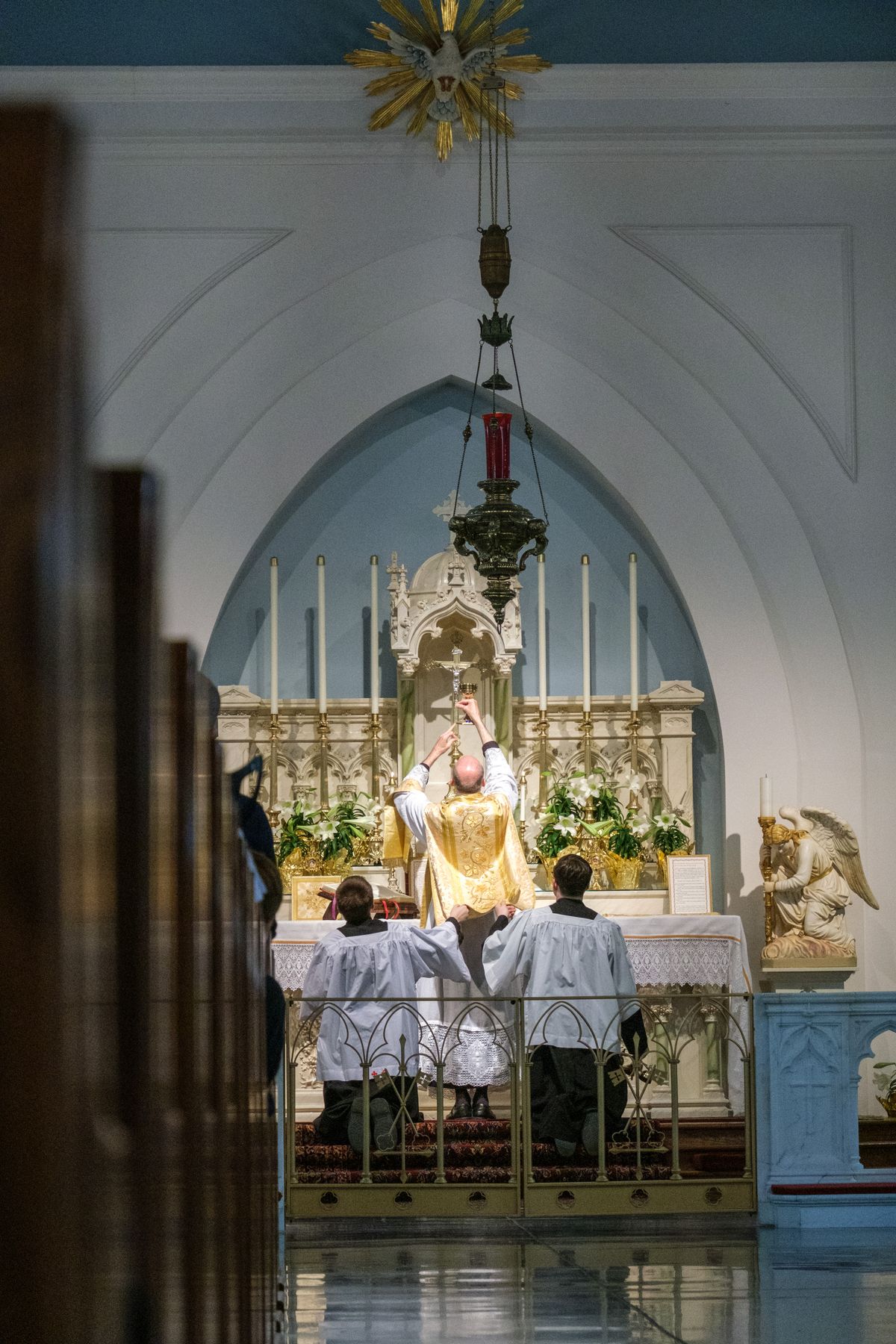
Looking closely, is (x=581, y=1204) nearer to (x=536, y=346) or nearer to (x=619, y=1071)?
(x=619, y=1071)

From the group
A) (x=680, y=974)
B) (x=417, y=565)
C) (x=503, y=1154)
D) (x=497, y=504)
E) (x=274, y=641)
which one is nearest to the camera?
(x=503, y=1154)

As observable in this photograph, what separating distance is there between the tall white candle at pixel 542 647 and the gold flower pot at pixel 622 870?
117 cm

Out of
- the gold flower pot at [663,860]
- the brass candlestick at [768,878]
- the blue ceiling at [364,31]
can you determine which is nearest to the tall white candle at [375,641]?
the gold flower pot at [663,860]

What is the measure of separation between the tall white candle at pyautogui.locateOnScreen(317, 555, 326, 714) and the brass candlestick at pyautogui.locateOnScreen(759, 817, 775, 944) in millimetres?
2899

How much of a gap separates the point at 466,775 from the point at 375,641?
5.78 feet

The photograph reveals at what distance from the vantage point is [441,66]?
10.7 m

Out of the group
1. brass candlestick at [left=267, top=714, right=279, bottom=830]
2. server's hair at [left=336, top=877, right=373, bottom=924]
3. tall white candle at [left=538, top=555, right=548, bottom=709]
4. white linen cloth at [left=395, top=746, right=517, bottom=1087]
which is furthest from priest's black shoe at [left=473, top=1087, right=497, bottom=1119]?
tall white candle at [left=538, top=555, right=548, bottom=709]

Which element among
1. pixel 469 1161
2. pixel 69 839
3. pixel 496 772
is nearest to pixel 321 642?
pixel 496 772

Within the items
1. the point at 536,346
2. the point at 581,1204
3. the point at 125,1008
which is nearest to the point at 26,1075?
the point at 125,1008

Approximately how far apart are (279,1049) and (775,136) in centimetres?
856

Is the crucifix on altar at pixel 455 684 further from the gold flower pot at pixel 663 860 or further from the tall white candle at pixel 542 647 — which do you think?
the gold flower pot at pixel 663 860

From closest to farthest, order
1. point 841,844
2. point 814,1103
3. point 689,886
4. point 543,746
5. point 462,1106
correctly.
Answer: point 814,1103, point 462,1106, point 689,886, point 841,844, point 543,746

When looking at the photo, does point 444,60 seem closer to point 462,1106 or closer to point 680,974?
point 680,974

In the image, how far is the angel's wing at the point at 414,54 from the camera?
10703mm
